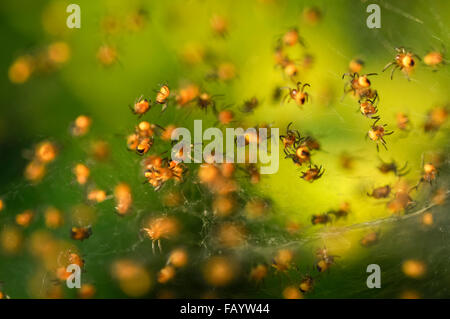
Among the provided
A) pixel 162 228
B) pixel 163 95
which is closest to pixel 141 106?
pixel 163 95

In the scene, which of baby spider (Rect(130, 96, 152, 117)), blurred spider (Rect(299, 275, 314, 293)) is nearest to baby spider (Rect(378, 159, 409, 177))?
blurred spider (Rect(299, 275, 314, 293))

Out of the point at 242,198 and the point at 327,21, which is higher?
the point at 327,21

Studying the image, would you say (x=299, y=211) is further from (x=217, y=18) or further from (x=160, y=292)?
(x=217, y=18)

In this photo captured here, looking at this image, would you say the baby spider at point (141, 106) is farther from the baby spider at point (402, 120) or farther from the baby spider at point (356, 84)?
the baby spider at point (402, 120)

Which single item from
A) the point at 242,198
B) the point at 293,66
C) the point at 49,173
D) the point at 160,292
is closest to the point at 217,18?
the point at 293,66

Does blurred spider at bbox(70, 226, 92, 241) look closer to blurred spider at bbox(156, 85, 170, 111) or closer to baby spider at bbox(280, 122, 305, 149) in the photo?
blurred spider at bbox(156, 85, 170, 111)

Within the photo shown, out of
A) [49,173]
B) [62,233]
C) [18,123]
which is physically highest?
[18,123]
